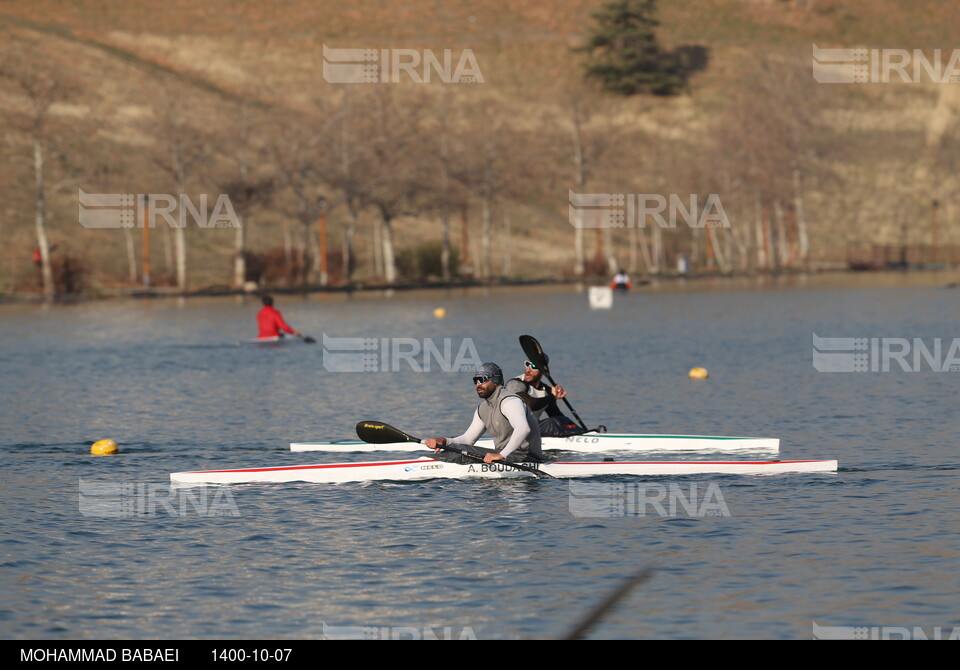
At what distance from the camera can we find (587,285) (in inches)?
4080

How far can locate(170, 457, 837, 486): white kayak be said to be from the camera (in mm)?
21031

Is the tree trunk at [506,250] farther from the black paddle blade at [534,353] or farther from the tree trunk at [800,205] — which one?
the black paddle blade at [534,353]

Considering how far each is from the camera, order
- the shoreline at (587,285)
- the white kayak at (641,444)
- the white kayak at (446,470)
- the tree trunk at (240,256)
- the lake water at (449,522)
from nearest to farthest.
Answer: the lake water at (449,522) → the white kayak at (446,470) → the white kayak at (641,444) → the shoreline at (587,285) → the tree trunk at (240,256)

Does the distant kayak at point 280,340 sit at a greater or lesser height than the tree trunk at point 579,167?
lesser

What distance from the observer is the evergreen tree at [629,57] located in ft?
586

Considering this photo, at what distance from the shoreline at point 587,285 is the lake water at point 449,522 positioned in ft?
146

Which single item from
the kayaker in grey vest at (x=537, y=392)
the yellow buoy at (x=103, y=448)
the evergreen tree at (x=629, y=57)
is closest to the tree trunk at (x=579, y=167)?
the evergreen tree at (x=629, y=57)

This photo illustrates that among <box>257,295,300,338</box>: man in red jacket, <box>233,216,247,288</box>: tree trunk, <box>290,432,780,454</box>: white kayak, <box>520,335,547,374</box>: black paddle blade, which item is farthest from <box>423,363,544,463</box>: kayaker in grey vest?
<box>233,216,247,288</box>: tree trunk

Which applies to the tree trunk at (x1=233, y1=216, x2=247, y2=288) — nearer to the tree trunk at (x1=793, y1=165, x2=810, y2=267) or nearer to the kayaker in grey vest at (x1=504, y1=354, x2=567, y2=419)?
the tree trunk at (x1=793, y1=165, x2=810, y2=267)

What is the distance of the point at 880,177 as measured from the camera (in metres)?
161

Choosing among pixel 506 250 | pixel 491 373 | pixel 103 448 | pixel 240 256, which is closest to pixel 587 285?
pixel 506 250

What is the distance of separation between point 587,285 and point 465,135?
1547 centimetres

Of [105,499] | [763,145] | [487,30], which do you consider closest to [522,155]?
[763,145]

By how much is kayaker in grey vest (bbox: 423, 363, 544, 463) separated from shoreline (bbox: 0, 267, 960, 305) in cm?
6238
